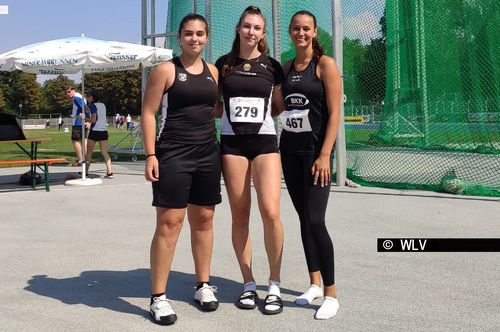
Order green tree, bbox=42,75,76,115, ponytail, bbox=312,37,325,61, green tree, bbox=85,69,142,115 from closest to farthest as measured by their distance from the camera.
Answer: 1. ponytail, bbox=312,37,325,61
2. green tree, bbox=85,69,142,115
3. green tree, bbox=42,75,76,115

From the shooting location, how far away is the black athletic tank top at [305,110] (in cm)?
368

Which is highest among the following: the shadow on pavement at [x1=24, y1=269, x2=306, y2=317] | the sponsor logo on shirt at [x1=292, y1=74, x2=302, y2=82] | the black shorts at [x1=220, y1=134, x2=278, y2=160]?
the sponsor logo on shirt at [x1=292, y1=74, x2=302, y2=82]

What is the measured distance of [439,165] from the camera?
1063 centimetres

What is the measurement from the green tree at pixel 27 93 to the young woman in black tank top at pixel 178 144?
3735 inches

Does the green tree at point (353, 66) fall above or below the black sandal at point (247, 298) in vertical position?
above

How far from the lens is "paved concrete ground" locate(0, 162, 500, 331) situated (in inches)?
140

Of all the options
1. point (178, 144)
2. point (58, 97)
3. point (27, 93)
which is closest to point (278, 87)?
point (178, 144)

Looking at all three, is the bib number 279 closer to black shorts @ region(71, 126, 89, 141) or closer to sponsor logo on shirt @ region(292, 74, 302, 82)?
sponsor logo on shirt @ region(292, 74, 302, 82)

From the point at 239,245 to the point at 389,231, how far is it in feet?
8.89

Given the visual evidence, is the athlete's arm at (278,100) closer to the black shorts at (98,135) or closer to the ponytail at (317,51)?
the ponytail at (317,51)

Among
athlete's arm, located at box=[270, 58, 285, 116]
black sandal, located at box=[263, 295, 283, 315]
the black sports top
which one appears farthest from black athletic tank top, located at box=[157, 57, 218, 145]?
black sandal, located at box=[263, 295, 283, 315]

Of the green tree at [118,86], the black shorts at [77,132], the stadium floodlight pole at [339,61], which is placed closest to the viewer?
the stadium floodlight pole at [339,61]

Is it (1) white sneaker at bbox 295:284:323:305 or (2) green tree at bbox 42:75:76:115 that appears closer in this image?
(1) white sneaker at bbox 295:284:323:305

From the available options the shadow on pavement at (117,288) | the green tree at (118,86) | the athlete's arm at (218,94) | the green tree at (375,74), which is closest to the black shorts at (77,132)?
the green tree at (375,74)
